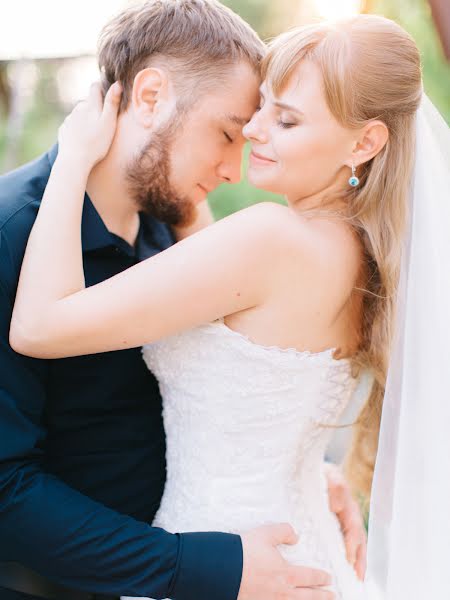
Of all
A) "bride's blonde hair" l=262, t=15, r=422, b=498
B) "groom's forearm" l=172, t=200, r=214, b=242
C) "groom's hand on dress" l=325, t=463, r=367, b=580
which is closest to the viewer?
"bride's blonde hair" l=262, t=15, r=422, b=498

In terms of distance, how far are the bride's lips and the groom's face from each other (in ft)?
0.67

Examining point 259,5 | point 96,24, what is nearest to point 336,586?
point 259,5

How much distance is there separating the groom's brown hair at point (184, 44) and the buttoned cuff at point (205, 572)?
1.37m

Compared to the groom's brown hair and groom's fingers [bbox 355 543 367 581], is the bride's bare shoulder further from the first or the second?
groom's fingers [bbox 355 543 367 581]

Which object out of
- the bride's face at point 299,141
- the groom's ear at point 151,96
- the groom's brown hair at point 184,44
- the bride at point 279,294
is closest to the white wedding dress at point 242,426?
the bride at point 279,294

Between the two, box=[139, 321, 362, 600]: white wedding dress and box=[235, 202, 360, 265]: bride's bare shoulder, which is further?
box=[139, 321, 362, 600]: white wedding dress

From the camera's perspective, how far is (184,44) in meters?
2.30

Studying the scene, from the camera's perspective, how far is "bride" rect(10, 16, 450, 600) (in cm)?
181

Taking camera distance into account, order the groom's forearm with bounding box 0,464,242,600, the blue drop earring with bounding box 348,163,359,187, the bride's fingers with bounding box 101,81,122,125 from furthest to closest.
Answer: the bride's fingers with bounding box 101,81,122,125 → the blue drop earring with bounding box 348,163,359,187 → the groom's forearm with bounding box 0,464,242,600

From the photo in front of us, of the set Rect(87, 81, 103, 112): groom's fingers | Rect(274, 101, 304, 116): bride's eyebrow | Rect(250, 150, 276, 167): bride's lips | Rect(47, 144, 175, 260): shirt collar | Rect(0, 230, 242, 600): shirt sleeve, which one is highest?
Rect(87, 81, 103, 112): groom's fingers

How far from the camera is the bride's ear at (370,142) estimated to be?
1.96 meters

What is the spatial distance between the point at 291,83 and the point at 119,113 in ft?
2.12

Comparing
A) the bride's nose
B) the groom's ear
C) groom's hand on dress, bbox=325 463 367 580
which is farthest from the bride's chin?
groom's hand on dress, bbox=325 463 367 580

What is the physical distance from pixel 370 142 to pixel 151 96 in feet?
2.43
